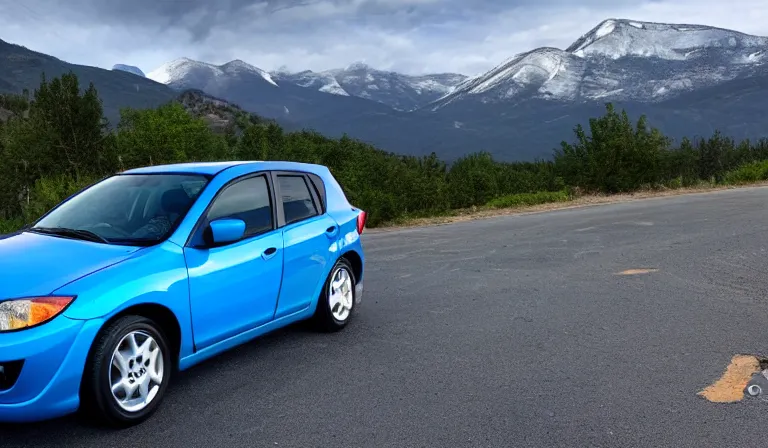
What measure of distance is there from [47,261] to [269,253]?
152 centimetres

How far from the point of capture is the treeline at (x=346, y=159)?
21984mm

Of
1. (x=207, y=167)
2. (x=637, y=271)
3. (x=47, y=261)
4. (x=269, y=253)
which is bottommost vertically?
(x=637, y=271)

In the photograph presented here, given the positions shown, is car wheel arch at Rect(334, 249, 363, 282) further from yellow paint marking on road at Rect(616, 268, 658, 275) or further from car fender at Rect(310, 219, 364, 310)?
yellow paint marking on road at Rect(616, 268, 658, 275)

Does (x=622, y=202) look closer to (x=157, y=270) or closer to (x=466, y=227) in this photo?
(x=466, y=227)

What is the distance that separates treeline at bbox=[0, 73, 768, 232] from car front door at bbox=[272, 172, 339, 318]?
12005mm

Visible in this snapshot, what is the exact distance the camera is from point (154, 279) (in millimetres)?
3754

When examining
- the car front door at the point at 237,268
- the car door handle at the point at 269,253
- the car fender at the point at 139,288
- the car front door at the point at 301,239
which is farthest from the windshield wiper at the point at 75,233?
the car front door at the point at 301,239

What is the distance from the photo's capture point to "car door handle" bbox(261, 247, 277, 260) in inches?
182

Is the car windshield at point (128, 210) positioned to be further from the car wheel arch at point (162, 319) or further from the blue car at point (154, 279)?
the car wheel arch at point (162, 319)

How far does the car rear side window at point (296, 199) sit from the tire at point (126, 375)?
163 centimetres

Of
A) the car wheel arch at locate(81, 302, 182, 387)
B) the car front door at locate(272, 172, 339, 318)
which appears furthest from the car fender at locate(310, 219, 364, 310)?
the car wheel arch at locate(81, 302, 182, 387)

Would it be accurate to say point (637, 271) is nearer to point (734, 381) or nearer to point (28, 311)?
point (734, 381)

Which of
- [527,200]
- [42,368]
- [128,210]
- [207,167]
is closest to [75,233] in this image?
[128,210]

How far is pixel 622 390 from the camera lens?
415 cm
